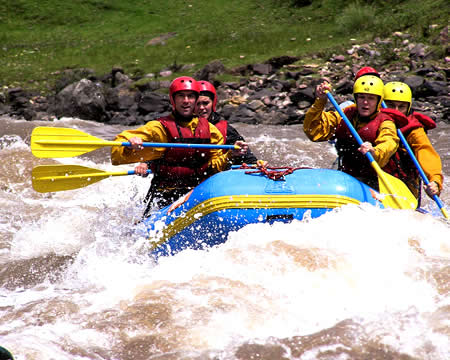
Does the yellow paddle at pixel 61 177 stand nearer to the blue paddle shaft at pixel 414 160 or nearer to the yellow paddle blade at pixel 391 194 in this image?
the yellow paddle blade at pixel 391 194

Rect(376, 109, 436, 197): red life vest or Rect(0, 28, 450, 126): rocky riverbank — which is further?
Rect(0, 28, 450, 126): rocky riverbank

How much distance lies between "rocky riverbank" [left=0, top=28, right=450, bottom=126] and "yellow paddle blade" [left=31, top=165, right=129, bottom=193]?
915 centimetres

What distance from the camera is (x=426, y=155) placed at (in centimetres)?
599

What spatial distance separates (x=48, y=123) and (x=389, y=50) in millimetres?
10349

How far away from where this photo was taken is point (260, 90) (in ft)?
54.3

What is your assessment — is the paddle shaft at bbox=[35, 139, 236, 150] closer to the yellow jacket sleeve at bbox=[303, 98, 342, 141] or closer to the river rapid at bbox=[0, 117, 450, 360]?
the yellow jacket sleeve at bbox=[303, 98, 342, 141]

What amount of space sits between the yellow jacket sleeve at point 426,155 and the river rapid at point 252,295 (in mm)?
427

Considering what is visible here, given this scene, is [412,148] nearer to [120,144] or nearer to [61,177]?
[120,144]

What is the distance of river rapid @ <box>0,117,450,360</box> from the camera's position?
3641 mm

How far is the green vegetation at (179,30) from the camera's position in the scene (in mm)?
20641

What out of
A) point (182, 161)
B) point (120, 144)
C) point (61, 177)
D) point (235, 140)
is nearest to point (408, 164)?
point (235, 140)

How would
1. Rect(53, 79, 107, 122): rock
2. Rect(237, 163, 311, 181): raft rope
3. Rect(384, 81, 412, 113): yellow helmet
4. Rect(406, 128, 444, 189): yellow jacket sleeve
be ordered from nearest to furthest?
1. Rect(237, 163, 311, 181): raft rope
2. Rect(406, 128, 444, 189): yellow jacket sleeve
3. Rect(384, 81, 412, 113): yellow helmet
4. Rect(53, 79, 107, 122): rock

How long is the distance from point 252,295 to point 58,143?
2.74m

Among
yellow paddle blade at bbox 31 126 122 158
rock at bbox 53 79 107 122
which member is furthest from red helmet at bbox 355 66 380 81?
rock at bbox 53 79 107 122
